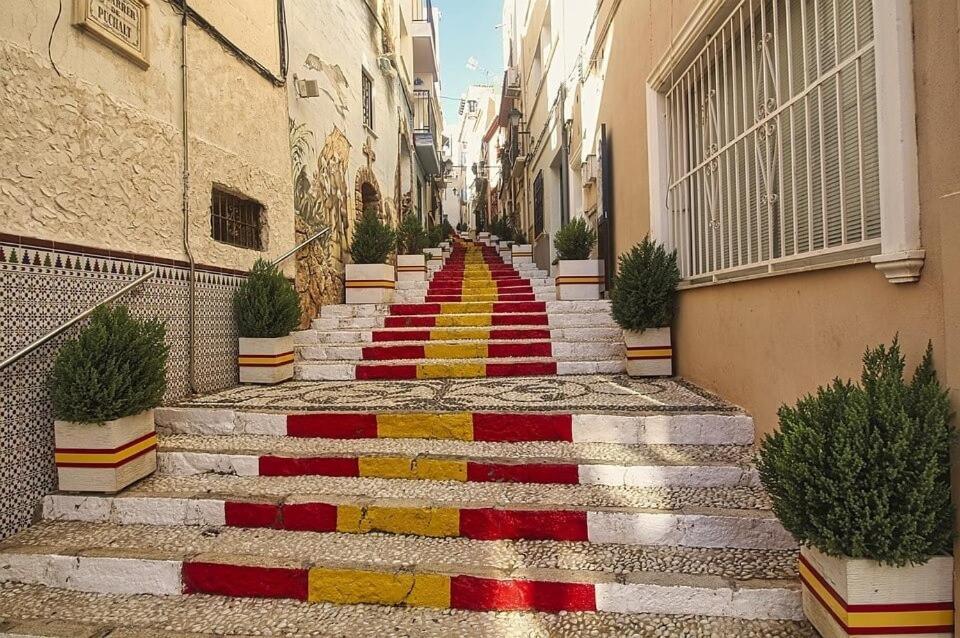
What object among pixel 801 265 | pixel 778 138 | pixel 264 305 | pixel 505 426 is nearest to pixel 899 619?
pixel 801 265

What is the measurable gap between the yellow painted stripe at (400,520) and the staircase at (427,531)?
11mm

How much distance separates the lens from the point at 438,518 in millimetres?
2506

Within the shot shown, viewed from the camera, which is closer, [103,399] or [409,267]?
[103,399]

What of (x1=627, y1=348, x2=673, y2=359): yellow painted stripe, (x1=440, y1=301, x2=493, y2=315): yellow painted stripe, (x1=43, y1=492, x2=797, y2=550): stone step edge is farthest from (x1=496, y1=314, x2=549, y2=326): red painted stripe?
(x1=43, y1=492, x2=797, y2=550): stone step edge

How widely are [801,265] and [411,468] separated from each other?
232 centimetres

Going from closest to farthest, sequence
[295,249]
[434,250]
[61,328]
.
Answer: [61,328]
[295,249]
[434,250]

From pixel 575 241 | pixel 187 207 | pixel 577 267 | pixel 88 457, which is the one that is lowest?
pixel 88 457

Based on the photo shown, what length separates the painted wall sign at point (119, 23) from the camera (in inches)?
118

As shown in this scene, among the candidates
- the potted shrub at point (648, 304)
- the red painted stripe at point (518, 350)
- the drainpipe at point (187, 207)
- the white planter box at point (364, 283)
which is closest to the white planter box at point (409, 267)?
the white planter box at point (364, 283)

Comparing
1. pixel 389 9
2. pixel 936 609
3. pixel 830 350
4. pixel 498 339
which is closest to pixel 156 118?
pixel 498 339

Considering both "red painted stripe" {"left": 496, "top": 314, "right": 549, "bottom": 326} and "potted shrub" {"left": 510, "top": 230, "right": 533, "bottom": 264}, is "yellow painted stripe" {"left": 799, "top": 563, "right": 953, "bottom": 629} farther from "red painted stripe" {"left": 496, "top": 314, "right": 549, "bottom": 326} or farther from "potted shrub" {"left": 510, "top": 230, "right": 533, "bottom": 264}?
"potted shrub" {"left": 510, "top": 230, "right": 533, "bottom": 264}

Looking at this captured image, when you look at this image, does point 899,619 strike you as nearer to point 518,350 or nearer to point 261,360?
point 518,350

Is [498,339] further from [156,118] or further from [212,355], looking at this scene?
[156,118]

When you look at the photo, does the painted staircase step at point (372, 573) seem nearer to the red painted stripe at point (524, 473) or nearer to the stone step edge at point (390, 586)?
the stone step edge at point (390, 586)
